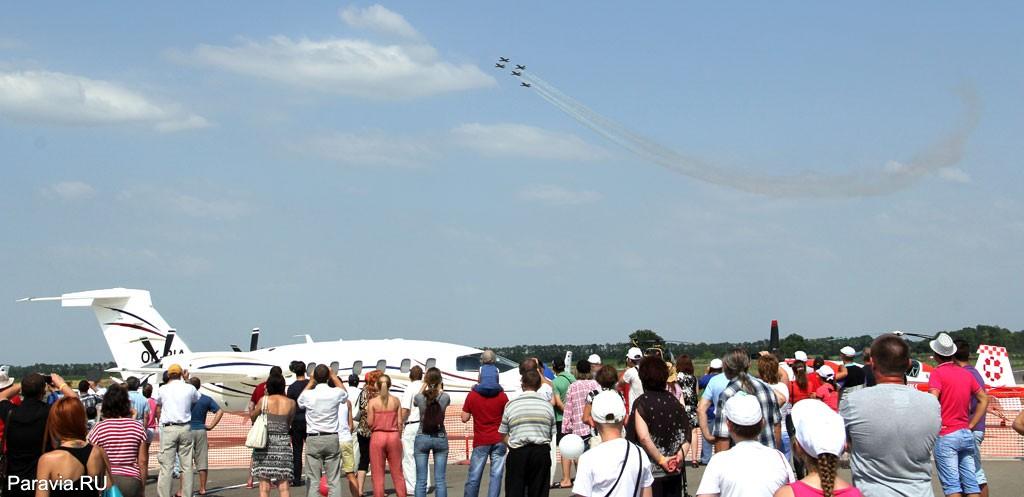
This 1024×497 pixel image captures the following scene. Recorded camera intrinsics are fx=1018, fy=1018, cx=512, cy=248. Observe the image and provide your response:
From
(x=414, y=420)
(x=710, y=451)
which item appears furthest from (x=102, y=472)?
(x=710, y=451)

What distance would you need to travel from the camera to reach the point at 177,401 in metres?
12.7

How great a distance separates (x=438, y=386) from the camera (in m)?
11.1

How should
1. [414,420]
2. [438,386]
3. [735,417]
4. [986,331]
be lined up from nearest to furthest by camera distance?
[735,417] → [438,386] → [414,420] → [986,331]

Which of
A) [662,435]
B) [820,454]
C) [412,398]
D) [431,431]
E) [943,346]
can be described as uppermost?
[943,346]

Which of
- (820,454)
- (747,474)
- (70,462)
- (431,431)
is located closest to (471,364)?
(431,431)

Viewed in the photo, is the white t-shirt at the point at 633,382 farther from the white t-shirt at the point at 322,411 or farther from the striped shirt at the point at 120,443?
the striped shirt at the point at 120,443

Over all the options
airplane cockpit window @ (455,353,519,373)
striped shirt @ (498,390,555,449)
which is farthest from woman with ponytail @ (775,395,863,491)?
airplane cockpit window @ (455,353,519,373)

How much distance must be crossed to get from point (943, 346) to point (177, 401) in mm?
8884

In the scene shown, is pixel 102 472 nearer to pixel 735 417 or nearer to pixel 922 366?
pixel 735 417

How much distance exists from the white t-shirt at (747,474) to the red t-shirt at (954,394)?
407cm

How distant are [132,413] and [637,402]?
4125 mm

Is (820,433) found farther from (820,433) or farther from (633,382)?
(633,382)

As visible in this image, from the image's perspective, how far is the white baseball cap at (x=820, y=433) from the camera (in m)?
4.32

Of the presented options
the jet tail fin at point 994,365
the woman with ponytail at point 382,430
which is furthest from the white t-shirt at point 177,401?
the jet tail fin at point 994,365
